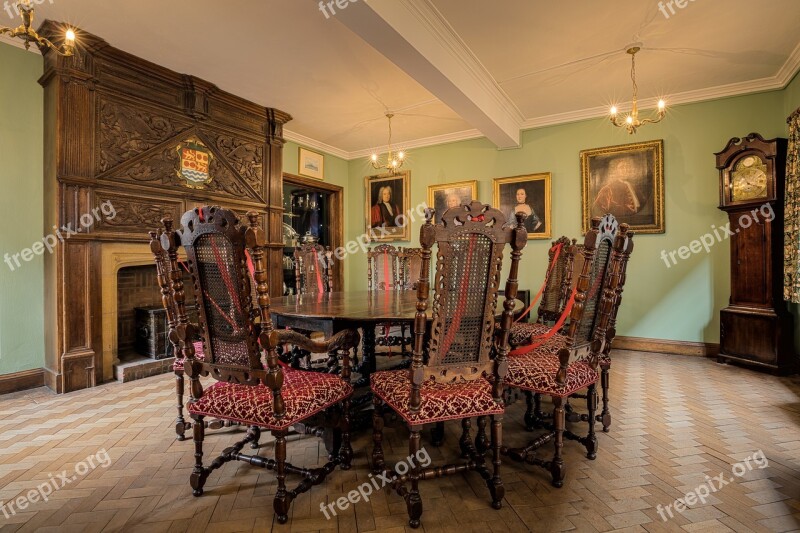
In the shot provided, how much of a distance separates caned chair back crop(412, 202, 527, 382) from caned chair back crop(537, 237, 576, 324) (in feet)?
5.65

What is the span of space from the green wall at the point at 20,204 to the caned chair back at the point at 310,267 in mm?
2277

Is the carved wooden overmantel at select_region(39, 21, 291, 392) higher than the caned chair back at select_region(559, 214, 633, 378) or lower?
higher

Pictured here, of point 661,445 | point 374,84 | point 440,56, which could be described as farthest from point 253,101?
point 661,445

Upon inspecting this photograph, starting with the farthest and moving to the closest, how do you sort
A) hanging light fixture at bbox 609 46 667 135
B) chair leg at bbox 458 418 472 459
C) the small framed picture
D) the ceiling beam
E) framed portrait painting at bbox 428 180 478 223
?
the small framed picture → framed portrait painting at bbox 428 180 478 223 → hanging light fixture at bbox 609 46 667 135 → the ceiling beam → chair leg at bbox 458 418 472 459

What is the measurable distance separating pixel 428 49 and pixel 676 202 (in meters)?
→ 3.53

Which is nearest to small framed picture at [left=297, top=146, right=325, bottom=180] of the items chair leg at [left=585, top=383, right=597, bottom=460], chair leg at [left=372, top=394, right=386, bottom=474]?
chair leg at [left=372, top=394, right=386, bottom=474]

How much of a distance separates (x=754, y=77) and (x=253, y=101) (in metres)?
5.61

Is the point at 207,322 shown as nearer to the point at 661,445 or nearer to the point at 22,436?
the point at 22,436

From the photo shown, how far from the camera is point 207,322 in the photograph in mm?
1653

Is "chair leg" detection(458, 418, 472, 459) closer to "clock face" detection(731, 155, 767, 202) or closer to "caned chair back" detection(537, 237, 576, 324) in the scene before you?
"caned chair back" detection(537, 237, 576, 324)

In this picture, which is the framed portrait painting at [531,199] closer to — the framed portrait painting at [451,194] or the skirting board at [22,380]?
the framed portrait painting at [451,194]

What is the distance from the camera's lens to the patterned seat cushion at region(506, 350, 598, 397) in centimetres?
189
